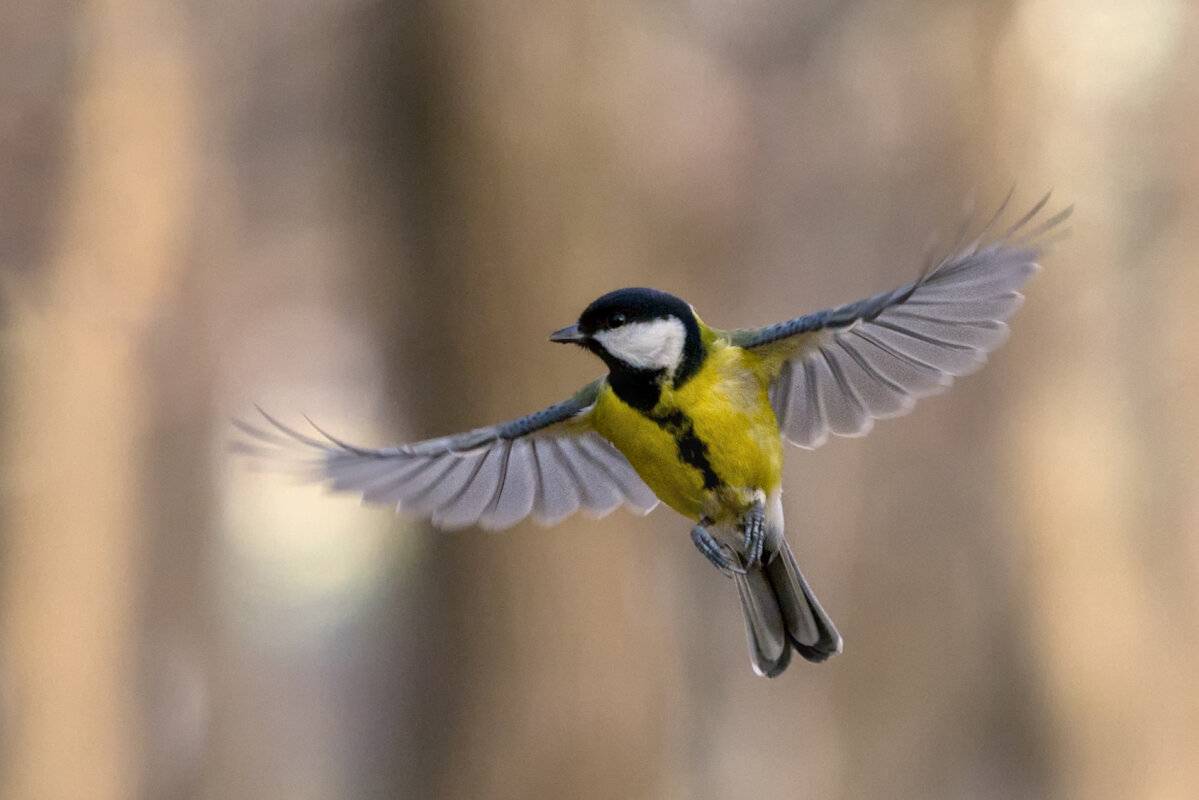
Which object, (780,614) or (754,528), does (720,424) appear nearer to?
(754,528)

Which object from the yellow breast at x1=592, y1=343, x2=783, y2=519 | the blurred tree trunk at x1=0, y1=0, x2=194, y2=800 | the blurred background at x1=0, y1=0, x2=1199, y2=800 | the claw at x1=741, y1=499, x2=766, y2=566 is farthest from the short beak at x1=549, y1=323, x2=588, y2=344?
the blurred tree trunk at x1=0, y1=0, x2=194, y2=800

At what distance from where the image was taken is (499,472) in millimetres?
1256

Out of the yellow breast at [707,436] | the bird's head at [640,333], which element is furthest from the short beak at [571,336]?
the yellow breast at [707,436]

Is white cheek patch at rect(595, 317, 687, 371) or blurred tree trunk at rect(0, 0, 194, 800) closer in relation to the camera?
white cheek patch at rect(595, 317, 687, 371)

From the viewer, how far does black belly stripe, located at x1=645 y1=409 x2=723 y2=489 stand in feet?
3.15

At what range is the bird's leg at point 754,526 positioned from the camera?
100cm

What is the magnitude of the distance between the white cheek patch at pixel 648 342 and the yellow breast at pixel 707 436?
4 centimetres

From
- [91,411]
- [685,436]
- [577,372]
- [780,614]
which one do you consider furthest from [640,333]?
[91,411]

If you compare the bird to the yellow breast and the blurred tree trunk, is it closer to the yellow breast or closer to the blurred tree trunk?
the yellow breast

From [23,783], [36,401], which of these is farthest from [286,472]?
[23,783]

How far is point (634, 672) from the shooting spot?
101 inches

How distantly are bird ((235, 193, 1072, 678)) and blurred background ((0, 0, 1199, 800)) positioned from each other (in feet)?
3.76

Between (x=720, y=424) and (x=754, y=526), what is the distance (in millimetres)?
99

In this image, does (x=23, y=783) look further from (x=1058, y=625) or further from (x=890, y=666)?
(x=1058, y=625)
